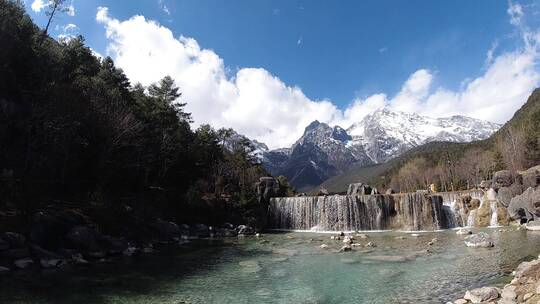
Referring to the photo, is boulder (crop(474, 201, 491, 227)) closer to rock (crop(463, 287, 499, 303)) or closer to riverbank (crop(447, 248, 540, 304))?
riverbank (crop(447, 248, 540, 304))

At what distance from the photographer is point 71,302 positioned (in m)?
15.5

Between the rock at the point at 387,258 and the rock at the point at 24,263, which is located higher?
the rock at the point at 387,258

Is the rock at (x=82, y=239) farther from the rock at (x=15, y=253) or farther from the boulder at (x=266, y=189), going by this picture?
the boulder at (x=266, y=189)

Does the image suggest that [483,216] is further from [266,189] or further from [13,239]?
[13,239]

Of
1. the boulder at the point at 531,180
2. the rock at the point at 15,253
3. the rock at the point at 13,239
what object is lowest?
the rock at the point at 15,253

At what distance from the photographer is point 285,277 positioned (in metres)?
20.0

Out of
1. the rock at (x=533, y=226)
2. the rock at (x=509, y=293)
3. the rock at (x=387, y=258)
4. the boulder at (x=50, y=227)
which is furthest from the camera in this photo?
the rock at (x=533, y=226)

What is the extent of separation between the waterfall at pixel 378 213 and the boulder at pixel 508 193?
17.7 feet

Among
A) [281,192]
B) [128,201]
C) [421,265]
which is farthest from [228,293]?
[281,192]

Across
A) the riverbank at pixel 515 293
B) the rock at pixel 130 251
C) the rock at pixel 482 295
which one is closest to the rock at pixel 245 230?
the rock at pixel 130 251

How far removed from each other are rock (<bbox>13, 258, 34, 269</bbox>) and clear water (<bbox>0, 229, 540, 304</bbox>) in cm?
145

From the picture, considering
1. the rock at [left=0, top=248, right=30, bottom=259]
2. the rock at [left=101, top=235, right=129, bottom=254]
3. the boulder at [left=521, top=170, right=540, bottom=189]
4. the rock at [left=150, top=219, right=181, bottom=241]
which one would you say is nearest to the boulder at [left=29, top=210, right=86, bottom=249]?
the rock at [left=0, top=248, right=30, bottom=259]

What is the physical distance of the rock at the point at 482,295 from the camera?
13.6 metres

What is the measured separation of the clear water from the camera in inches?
635
